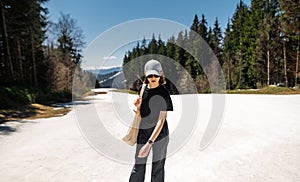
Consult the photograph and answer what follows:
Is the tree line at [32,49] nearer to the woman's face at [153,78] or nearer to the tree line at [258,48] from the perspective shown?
the woman's face at [153,78]

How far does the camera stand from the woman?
6.45 ft

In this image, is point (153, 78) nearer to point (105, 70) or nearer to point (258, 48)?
point (105, 70)

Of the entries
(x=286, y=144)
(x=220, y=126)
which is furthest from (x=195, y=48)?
(x=286, y=144)

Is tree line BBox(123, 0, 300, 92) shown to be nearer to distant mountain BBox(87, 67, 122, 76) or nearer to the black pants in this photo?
distant mountain BBox(87, 67, 122, 76)

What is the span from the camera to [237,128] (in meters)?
5.29

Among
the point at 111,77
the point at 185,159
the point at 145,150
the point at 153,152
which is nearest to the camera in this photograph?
the point at 145,150

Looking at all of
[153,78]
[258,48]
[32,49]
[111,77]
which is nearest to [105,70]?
[111,77]

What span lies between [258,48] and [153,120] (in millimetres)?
31840

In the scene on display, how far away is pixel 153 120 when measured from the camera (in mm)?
2049

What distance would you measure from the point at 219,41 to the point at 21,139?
47.0m

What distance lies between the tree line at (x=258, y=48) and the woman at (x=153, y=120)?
1879cm

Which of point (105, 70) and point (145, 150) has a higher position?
point (105, 70)

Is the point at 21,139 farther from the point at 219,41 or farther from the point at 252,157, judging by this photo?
the point at 219,41

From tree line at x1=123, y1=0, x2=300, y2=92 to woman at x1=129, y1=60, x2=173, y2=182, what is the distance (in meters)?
18.8
